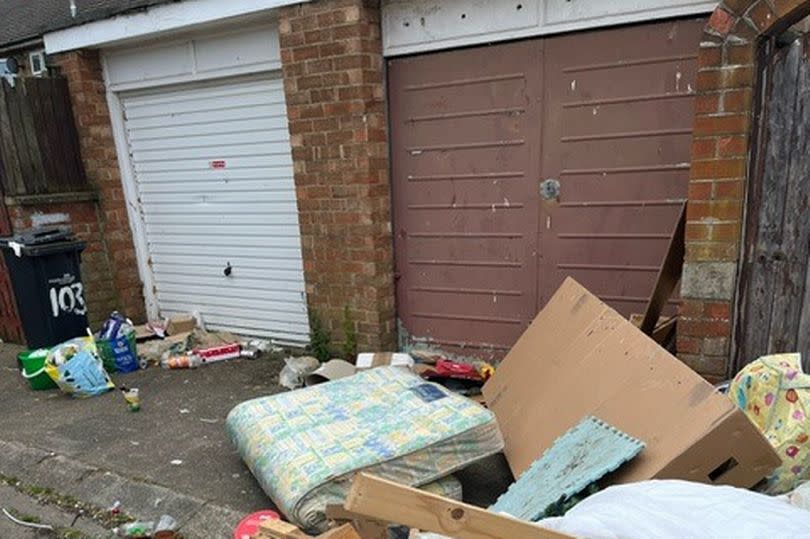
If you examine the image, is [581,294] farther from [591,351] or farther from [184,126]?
[184,126]

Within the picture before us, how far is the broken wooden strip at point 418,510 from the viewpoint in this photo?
4.15ft

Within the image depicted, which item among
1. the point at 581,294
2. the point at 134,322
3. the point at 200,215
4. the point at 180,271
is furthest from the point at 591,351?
the point at 134,322

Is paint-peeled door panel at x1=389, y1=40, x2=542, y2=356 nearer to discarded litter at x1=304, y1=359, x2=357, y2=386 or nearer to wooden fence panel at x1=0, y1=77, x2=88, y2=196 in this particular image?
discarded litter at x1=304, y1=359, x2=357, y2=386

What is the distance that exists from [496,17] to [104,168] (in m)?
4.03

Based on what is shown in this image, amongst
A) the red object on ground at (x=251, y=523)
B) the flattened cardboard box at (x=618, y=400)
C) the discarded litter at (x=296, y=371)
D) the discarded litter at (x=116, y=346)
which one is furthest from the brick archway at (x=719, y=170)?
the discarded litter at (x=116, y=346)

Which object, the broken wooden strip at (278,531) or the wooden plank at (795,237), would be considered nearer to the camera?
the broken wooden strip at (278,531)

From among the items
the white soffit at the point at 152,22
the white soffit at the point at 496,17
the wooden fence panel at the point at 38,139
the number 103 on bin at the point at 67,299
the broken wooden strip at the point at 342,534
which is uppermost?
the white soffit at the point at 152,22

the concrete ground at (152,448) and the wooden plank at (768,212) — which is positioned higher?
the wooden plank at (768,212)

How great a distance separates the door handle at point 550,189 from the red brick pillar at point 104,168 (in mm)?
4169

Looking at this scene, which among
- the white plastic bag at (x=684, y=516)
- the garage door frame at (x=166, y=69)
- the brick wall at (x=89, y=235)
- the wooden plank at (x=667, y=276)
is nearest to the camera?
the white plastic bag at (x=684, y=516)

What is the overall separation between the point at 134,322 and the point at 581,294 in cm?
467

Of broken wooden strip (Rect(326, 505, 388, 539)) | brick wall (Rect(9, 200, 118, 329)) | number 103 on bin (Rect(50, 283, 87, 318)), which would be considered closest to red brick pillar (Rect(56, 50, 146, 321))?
brick wall (Rect(9, 200, 118, 329))

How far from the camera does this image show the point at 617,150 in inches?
135

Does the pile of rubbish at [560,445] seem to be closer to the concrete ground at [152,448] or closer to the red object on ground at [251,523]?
the red object on ground at [251,523]
